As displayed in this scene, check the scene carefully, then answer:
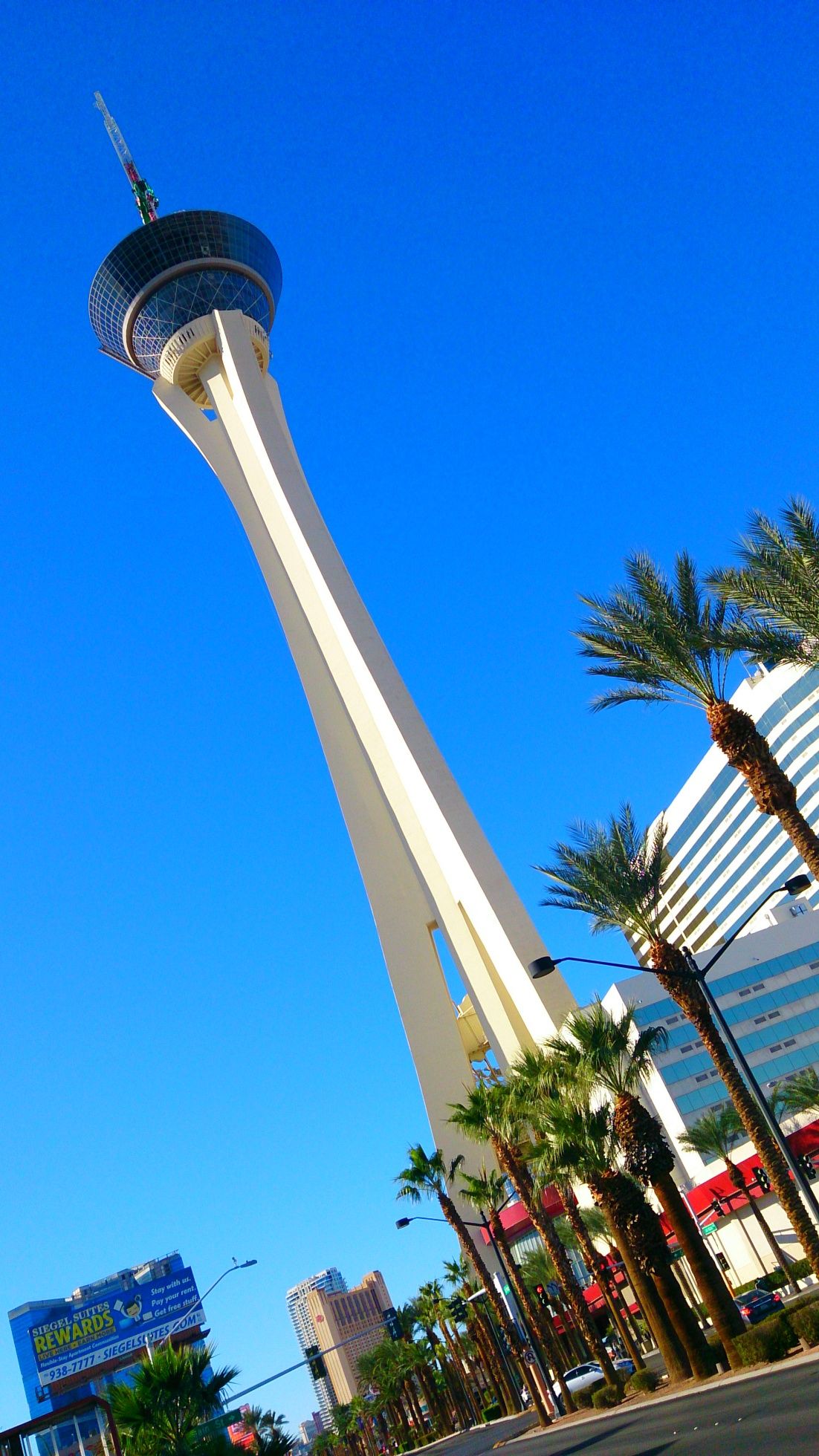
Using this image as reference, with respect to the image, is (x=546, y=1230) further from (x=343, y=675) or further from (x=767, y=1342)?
(x=343, y=675)

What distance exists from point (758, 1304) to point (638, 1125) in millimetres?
11075

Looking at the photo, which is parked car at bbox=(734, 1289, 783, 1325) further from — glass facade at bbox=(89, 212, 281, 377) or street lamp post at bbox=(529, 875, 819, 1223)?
glass facade at bbox=(89, 212, 281, 377)

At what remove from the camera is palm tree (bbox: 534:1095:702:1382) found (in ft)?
70.5

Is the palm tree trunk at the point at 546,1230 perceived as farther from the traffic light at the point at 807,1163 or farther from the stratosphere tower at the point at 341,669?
the traffic light at the point at 807,1163

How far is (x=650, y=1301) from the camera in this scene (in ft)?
72.0

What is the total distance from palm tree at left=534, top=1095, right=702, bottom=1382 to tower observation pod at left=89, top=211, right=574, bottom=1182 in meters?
13.0

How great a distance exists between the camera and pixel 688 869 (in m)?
103

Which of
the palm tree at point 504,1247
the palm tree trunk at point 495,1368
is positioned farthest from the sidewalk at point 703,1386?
the palm tree trunk at point 495,1368

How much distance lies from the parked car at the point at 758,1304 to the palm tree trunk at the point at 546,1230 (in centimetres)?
387

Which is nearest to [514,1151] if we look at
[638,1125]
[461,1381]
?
[638,1125]

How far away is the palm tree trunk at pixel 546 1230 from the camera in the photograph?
28562 mm

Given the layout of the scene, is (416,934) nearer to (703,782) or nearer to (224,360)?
(224,360)

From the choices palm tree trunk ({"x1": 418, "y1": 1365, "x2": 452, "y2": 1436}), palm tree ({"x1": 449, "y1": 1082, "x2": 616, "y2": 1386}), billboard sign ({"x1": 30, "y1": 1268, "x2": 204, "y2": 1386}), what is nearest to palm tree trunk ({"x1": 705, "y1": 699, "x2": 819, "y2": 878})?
palm tree ({"x1": 449, "y1": 1082, "x2": 616, "y2": 1386})

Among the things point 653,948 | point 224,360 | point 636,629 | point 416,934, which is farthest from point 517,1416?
point 224,360
